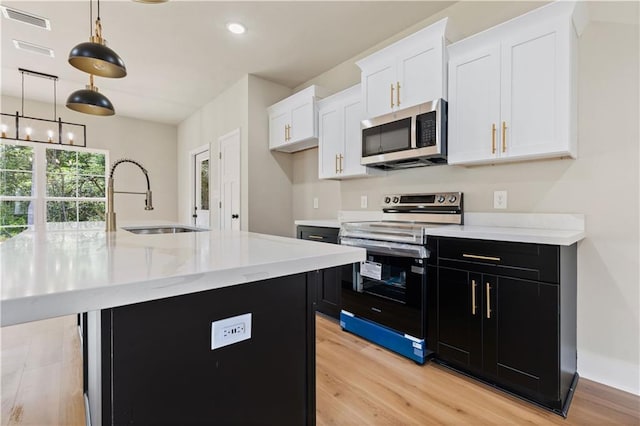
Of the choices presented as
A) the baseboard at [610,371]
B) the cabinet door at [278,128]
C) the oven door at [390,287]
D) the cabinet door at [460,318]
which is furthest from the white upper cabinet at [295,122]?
the baseboard at [610,371]

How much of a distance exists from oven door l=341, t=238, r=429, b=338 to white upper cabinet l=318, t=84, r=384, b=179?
89cm

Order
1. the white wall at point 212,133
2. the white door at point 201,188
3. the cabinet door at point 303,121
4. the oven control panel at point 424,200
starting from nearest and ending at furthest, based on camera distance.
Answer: the oven control panel at point 424,200 → the cabinet door at point 303,121 → the white wall at point 212,133 → the white door at point 201,188

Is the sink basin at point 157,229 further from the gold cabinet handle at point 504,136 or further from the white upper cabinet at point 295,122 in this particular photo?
the gold cabinet handle at point 504,136

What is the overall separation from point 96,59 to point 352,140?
2.12 metres

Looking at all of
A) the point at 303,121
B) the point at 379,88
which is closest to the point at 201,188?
the point at 303,121

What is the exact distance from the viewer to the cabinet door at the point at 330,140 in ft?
10.7

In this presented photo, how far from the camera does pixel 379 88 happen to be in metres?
Answer: 2.71

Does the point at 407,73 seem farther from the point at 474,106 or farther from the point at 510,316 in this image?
the point at 510,316

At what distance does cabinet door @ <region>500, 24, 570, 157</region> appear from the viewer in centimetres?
182

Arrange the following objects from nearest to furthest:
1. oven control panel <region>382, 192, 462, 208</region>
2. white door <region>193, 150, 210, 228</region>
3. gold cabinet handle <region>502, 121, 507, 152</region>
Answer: gold cabinet handle <region>502, 121, 507, 152</region>, oven control panel <region>382, 192, 462, 208</region>, white door <region>193, 150, 210, 228</region>

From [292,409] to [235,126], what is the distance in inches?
152

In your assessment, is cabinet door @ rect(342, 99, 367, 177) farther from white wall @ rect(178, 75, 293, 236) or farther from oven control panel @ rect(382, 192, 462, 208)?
white wall @ rect(178, 75, 293, 236)

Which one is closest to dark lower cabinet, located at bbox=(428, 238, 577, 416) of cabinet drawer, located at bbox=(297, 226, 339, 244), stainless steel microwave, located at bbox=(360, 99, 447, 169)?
stainless steel microwave, located at bbox=(360, 99, 447, 169)

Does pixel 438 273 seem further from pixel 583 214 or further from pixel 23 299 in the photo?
pixel 23 299
